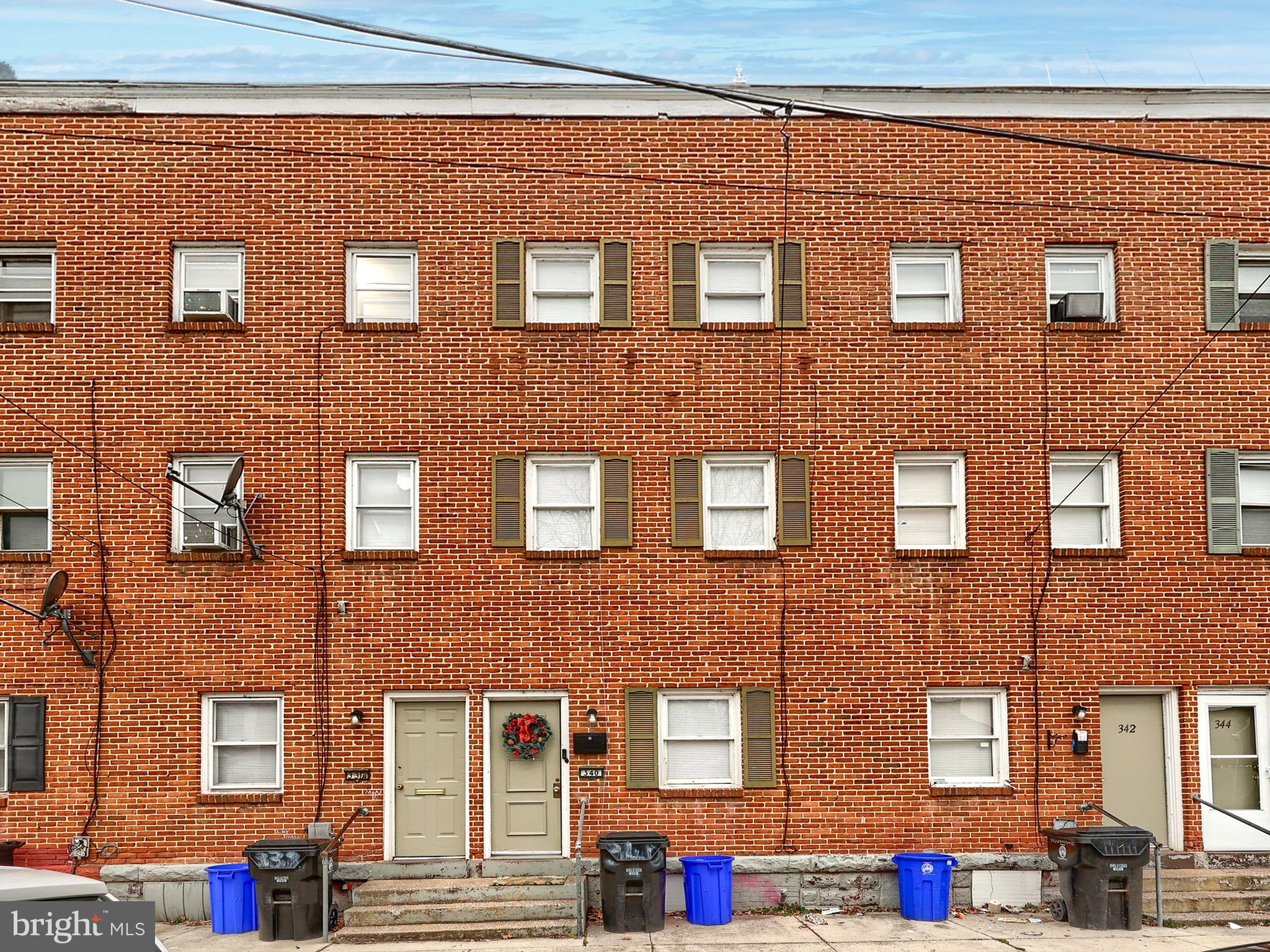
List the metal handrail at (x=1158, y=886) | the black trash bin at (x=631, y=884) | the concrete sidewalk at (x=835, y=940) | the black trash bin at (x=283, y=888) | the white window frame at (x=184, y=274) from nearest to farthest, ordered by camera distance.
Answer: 1. the concrete sidewalk at (x=835, y=940)
2. the black trash bin at (x=283, y=888)
3. the black trash bin at (x=631, y=884)
4. the metal handrail at (x=1158, y=886)
5. the white window frame at (x=184, y=274)

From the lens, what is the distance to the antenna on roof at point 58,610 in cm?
1363

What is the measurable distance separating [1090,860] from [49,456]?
540 inches

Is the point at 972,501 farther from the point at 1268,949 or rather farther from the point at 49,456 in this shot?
the point at 49,456

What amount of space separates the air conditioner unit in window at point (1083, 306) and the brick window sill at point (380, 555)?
362 inches

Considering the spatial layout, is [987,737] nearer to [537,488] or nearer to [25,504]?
[537,488]

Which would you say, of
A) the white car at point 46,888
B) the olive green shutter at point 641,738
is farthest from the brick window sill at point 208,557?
the white car at point 46,888

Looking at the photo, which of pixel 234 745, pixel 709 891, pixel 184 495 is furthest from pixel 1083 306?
pixel 234 745

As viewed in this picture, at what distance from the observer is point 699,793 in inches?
566

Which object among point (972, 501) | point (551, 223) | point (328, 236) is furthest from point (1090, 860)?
point (328, 236)

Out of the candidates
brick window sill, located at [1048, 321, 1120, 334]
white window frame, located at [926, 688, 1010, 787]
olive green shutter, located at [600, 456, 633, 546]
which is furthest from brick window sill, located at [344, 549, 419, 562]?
brick window sill, located at [1048, 321, 1120, 334]

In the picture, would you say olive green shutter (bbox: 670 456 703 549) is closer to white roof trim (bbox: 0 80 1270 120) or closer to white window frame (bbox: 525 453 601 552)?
white window frame (bbox: 525 453 601 552)

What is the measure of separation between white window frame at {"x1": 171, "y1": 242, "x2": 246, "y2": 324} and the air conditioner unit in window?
10.9 m

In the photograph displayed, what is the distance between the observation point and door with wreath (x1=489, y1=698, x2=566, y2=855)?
14414mm

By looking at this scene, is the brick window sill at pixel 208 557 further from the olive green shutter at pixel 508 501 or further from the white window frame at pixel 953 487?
the white window frame at pixel 953 487
